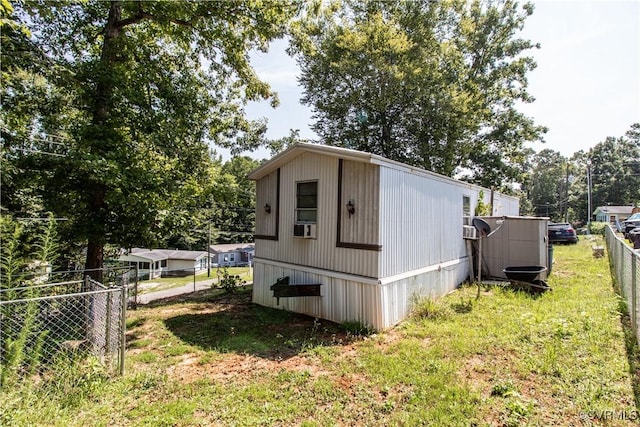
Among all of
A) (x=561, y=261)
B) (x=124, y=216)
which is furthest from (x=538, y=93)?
(x=124, y=216)

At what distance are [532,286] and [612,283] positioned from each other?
6.97 ft

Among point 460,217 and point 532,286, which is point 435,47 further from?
point 532,286

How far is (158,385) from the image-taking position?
3.58m

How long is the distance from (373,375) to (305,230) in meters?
3.18

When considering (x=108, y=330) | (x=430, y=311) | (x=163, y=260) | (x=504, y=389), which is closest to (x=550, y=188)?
(x=430, y=311)

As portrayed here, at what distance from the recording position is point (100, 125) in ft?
19.7

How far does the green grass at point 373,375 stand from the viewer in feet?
9.50

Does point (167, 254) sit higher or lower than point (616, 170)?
lower

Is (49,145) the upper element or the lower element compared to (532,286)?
upper

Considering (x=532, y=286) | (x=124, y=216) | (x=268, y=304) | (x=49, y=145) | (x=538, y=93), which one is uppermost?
(x=538, y=93)

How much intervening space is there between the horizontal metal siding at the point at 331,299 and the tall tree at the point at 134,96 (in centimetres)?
263

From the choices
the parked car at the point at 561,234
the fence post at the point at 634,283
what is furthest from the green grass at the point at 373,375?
the parked car at the point at 561,234

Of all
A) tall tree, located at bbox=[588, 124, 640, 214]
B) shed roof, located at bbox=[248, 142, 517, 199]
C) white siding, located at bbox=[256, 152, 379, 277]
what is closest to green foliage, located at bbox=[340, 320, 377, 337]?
white siding, located at bbox=[256, 152, 379, 277]

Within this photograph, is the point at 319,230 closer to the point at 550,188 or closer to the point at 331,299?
the point at 331,299
